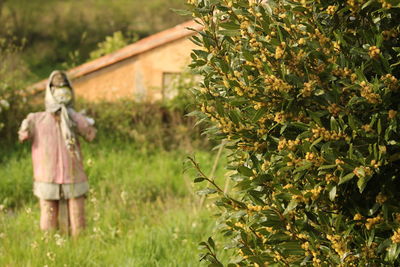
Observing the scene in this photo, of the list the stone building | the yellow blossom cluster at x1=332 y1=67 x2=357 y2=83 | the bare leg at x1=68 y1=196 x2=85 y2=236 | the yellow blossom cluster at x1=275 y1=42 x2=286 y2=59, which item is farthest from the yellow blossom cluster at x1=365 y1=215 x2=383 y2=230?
the stone building

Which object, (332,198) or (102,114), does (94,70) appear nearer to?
(102,114)

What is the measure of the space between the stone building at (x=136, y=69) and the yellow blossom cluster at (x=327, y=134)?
39.9 ft

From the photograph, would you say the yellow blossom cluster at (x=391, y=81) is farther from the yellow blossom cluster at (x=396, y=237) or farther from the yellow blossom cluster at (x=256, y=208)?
the yellow blossom cluster at (x=256, y=208)

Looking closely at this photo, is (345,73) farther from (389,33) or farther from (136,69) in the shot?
(136,69)

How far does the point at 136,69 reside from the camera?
16.3 m

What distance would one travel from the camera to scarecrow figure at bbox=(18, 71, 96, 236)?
8000 millimetres

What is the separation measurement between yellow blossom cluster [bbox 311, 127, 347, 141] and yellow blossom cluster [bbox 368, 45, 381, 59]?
16.1 inches

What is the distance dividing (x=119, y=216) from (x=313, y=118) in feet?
16.7

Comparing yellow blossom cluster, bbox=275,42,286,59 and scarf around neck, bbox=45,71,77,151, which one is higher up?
yellow blossom cluster, bbox=275,42,286,59

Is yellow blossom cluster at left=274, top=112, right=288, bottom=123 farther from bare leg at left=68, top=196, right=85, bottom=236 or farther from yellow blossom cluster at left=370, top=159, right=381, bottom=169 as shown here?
bare leg at left=68, top=196, right=85, bottom=236

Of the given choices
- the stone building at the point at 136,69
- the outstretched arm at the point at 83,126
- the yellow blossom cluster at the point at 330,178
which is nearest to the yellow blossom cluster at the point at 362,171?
the yellow blossom cluster at the point at 330,178

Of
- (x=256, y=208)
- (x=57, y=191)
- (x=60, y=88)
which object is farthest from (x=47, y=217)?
(x=256, y=208)

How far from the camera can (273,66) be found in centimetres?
372

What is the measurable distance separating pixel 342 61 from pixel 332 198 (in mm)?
684
